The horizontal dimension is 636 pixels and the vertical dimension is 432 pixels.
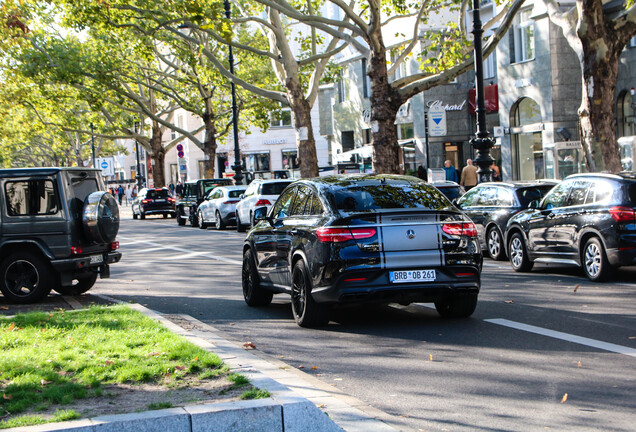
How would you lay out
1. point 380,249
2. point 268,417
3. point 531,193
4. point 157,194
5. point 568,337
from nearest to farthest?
point 268,417 < point 568,337 < point 380,249 < point 531,193 < point 157,194

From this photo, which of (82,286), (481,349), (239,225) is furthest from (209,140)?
(481,349)

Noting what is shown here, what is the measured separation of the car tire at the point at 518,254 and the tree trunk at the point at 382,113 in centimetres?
872

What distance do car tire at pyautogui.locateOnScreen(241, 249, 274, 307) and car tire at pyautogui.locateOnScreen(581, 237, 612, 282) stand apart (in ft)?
15.7

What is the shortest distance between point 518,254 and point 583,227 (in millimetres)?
2066

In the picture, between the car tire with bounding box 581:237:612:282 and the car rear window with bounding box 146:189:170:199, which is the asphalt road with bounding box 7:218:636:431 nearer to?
the car tire with bounding box 581:237:612:282

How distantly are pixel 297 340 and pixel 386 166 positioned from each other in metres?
16.0

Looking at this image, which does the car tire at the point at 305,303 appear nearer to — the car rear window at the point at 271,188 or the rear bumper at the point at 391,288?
the rear bumper at the point at 391,288

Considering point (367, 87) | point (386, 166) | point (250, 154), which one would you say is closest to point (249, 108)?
point (367, 87)

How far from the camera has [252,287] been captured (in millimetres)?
11672

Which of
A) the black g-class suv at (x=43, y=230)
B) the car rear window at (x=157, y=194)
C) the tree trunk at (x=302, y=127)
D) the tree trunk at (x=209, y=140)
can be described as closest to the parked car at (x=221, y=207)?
the tree trunk at (x=302, y=127)

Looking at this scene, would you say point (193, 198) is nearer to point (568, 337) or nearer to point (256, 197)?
point (256, 197)

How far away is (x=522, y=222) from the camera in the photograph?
15203mm

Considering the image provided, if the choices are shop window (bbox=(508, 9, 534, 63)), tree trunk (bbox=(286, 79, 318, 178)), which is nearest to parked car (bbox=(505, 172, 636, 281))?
tree trunk (bbox=(286, 79, 318, 178))

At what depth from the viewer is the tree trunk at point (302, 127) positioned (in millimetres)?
32219
